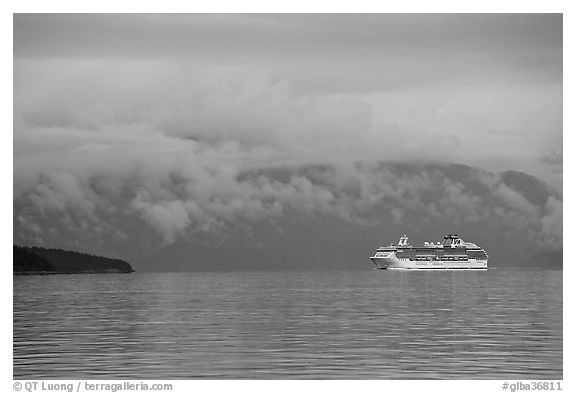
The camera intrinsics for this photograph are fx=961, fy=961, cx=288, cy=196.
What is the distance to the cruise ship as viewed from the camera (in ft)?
482

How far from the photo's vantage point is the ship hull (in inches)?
5768

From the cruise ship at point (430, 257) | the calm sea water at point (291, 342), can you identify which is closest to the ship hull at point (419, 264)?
the cruise ship at point (430, 257)

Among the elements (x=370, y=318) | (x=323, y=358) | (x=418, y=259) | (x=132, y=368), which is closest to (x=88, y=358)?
(x=132, y=368)

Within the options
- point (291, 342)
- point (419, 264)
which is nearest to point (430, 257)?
point (419, 264)

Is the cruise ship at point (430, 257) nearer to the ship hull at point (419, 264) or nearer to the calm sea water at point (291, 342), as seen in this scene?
the ship hull at point (419, 264)

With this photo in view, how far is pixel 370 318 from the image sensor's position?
36125 millimetres

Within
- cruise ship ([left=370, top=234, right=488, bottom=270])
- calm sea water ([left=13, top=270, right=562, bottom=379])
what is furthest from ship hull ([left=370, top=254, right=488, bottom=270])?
calm sea water ([left=13, top=270, right=562, bottom=379])

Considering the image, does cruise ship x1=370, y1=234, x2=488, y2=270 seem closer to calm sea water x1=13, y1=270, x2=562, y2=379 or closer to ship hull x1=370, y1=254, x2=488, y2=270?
ship hull x1=370, y1=254, x2=488, y2=270

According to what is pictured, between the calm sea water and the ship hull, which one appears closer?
the calm sea water

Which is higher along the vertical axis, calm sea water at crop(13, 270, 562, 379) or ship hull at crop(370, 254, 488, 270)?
ship hull at crop(370, 254, 488, 270)

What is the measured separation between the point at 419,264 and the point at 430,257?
2.32 meters

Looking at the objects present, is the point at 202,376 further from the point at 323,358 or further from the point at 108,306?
the point at 108,306

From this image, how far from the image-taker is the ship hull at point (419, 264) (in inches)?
5768
